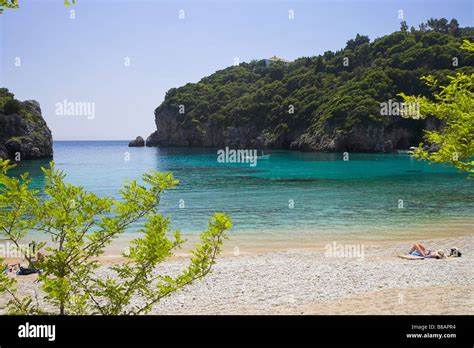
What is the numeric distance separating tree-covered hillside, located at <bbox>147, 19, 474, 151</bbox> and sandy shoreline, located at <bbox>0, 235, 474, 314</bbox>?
89594mm

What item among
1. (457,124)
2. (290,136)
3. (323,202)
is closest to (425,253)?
Answer: (457,124)

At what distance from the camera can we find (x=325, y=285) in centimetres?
1357

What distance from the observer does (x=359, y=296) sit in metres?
12.0

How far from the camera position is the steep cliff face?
92875 mm

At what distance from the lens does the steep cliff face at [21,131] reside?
92875mm

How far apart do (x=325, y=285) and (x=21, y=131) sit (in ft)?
330

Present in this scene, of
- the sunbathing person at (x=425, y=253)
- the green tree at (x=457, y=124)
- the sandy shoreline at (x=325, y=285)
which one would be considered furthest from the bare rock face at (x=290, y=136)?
the green tree at (x=457, y=124)

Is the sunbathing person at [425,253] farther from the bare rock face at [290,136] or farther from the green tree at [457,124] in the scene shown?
the bare rock face at [290,136]

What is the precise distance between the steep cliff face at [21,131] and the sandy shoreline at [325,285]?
286ft

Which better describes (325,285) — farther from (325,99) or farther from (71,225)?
(325,99)
